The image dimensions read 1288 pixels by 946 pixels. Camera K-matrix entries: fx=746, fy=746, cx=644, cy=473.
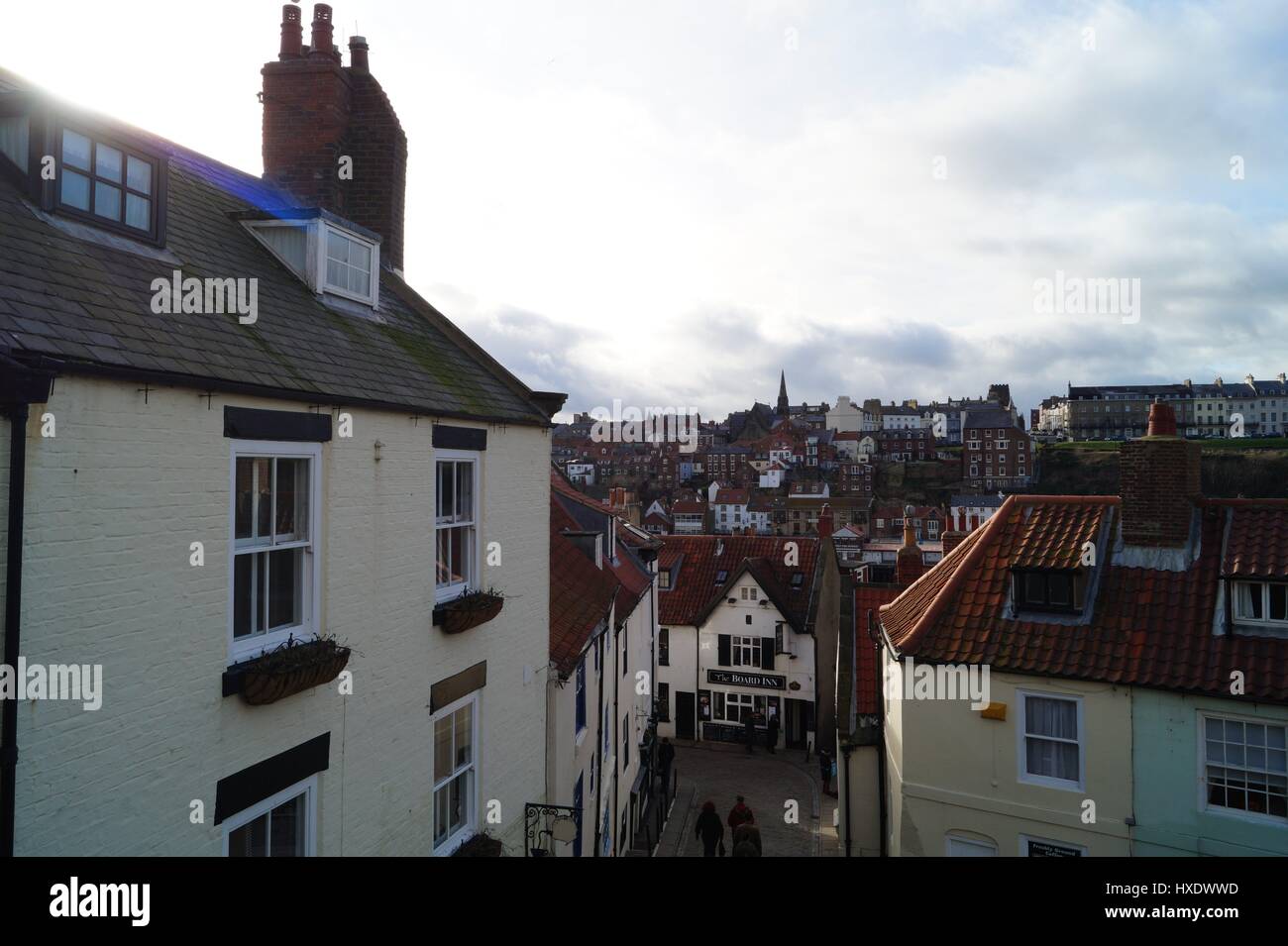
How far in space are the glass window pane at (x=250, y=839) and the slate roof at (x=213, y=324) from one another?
3.52m

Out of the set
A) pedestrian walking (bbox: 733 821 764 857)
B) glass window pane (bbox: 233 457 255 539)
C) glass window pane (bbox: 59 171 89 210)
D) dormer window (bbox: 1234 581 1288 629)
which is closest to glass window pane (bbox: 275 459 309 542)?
glass window pane (bbox: 233 457 255 539)

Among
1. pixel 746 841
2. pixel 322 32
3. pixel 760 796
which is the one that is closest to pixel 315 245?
pixel 322 32

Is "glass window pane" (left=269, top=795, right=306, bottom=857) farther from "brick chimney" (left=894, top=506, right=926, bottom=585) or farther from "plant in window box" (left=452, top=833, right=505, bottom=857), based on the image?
"brick chimney" (left=894, top=506, right=926, bottom=585)

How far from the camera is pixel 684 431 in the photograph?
17462 centimetres

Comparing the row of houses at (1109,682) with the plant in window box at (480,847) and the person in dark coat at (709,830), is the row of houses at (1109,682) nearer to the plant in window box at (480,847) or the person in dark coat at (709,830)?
the person in dark coat at (709,830)

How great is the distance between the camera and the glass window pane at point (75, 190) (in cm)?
602

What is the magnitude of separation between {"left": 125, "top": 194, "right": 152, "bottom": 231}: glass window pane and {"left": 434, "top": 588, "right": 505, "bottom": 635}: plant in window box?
468 cm

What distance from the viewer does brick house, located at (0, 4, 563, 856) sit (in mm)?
4512

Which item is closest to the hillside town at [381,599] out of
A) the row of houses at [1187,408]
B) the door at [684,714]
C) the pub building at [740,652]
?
the pub building at [740,652]

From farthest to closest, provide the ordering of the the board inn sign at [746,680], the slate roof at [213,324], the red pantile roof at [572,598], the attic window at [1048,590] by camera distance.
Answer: the the board inn sign at [746,680] < the attic window at [1048,590] < the red pantile roof at [572,598] < the slate roof at [213,324]

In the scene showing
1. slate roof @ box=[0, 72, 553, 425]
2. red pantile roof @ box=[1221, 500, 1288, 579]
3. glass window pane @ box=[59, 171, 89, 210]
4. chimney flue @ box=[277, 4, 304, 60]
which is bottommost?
red pantile roof @ box=[1221, 500, 1288, 579]
